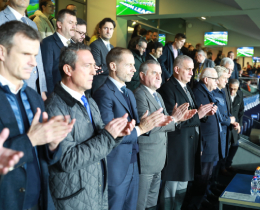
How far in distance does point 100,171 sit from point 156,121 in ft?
2.04

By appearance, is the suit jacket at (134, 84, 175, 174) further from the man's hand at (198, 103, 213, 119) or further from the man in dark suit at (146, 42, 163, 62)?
the man in dark suit at (146, 42, 163, 62)

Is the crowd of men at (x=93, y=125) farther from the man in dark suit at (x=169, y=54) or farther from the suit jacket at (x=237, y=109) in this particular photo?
the man in dark suit at (x=169, y=54)

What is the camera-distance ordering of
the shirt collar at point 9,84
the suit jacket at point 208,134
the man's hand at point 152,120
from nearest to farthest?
the shirt collar at point 9,84 → the man's hand at point 152,120 → the suit jacket at point 208,134

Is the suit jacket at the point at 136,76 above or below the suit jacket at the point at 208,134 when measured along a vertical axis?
above

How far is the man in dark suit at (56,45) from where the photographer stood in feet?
9.22

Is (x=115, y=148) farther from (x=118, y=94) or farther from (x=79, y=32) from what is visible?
(x=79, y=32)

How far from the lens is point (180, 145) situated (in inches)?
132

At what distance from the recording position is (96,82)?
3.52 metres

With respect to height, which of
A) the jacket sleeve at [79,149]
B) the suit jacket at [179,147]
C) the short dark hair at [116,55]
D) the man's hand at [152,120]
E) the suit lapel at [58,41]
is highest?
the suit lapel at [58,41]

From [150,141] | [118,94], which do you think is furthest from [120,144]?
[150,141]

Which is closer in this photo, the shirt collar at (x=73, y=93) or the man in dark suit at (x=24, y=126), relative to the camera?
the man in dark suit at (x=24, y=126)

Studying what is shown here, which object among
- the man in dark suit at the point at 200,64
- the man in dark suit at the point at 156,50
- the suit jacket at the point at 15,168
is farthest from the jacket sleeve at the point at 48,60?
the man in dark suit at the point at 200,64

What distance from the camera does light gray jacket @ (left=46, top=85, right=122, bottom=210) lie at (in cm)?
175

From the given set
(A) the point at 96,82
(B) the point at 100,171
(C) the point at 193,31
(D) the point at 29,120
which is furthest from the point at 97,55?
(C) the point at 193,31
